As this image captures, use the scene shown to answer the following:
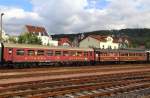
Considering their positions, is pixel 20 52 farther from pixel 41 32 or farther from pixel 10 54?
pixel 41 32

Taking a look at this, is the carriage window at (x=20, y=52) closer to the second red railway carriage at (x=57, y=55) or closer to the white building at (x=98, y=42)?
the second red railway carriage at (x=57, y=55)

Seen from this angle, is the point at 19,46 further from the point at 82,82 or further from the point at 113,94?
the point at 113,94

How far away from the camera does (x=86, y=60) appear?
173 ft

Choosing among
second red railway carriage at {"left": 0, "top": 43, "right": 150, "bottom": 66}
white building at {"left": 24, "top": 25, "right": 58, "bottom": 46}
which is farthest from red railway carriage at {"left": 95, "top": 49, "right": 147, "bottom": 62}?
white building at {"left": 24, "top": 25, "right": 58, "bottom": 46}

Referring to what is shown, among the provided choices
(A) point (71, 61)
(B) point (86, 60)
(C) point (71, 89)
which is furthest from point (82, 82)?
(B) point (86, 60)

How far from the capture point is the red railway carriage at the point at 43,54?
129ft

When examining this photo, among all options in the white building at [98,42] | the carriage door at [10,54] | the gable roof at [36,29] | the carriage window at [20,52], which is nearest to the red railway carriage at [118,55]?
the carriage window at [20,52]

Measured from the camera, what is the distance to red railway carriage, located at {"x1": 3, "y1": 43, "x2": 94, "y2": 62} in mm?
39250

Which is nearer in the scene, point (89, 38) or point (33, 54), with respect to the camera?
point (33, 54)

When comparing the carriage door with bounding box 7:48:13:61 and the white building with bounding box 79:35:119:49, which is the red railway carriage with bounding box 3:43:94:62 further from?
the white building with bounding box 79:35:119:49

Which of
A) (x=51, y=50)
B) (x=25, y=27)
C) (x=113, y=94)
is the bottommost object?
(x=113, y=94)

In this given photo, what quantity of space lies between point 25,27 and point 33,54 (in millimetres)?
94377

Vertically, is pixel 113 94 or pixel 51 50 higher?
pixel 51 50

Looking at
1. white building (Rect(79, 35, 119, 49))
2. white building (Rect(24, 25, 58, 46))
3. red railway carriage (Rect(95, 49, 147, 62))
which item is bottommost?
red railway carriage (Rect(95, 49, 147, 62))
